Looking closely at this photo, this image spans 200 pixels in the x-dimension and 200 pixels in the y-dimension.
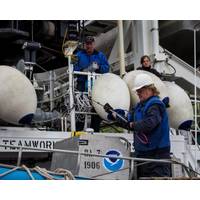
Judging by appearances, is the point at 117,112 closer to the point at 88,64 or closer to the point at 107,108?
the point at 107,108

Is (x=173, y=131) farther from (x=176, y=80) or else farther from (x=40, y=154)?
(x=40, y=154)

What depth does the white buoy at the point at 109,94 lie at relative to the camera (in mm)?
6402

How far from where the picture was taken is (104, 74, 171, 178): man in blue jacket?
5223 millimetres

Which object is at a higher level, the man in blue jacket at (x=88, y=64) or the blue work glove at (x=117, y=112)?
the man in blue jacket at (x=88, y=64)

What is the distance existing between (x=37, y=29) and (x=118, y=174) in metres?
3.93

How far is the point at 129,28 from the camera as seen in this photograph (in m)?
9.11

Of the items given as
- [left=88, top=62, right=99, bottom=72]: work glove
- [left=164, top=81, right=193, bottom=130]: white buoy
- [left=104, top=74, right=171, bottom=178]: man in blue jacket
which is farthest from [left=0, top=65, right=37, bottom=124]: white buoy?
[left=164, top=81, right=193, bottom=130]: white buoy

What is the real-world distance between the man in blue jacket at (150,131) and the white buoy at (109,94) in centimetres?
99

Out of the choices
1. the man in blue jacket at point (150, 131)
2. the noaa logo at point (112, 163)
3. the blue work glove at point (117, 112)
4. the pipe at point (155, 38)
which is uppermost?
the pipe at point (155, 38)

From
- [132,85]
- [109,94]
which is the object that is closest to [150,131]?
[109,94]

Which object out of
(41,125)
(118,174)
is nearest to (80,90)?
(41,125)

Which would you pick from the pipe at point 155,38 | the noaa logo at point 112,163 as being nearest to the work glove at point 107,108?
the noaa logo at point 112,163

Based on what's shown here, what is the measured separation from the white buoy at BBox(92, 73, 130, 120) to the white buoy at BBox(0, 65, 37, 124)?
0.82 m

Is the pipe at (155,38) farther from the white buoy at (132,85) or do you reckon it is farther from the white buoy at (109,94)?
the white buoy at (109,94)
